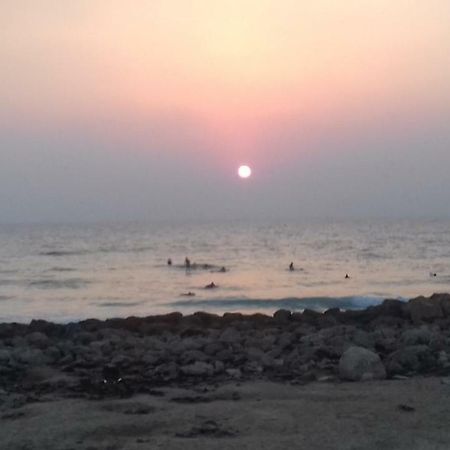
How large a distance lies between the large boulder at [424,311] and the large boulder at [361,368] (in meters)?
6.49

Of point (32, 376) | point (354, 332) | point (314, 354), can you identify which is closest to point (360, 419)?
point (314, 354)

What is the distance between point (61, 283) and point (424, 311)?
82.0ft

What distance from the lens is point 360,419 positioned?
7254 millimetres

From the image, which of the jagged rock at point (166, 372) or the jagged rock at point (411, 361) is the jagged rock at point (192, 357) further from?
the jagged rock at point (411, 361)

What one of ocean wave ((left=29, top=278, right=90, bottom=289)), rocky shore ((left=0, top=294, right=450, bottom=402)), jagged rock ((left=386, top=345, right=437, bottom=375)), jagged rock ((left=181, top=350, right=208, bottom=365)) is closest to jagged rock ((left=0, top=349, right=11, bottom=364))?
rocky shore ((left=0, top=294, right=450, bottom=402))

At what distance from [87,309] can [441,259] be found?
1225 inches

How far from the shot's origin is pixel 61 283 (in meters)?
37.9

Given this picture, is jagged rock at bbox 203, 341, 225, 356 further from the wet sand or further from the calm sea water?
the calm sea water

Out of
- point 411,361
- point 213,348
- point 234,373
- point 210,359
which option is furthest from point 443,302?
point 234,373

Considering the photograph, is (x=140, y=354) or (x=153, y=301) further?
(x=153, y=301)

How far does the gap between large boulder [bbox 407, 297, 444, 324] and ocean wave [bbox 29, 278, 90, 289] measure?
22001 millimetres

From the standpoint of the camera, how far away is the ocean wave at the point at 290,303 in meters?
27.4

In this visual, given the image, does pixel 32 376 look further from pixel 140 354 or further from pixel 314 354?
pixel 314 354

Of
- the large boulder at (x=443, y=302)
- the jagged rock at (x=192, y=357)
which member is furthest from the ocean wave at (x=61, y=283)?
the jagged rock at (x=192, y=357)
